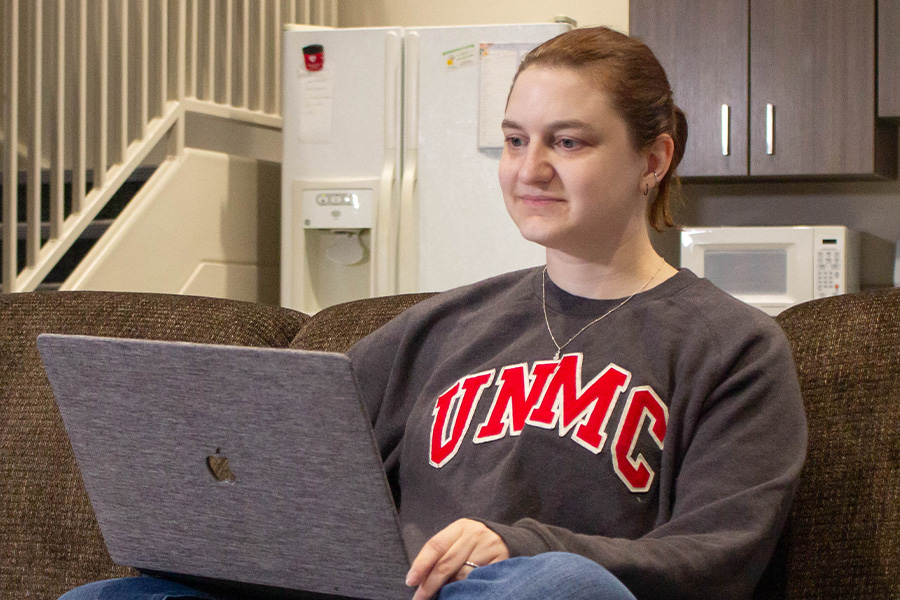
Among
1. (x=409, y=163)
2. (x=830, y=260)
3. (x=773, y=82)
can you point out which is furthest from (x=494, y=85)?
(x=830, y=260)

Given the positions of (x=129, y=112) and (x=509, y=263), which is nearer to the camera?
(x=509, y=263)

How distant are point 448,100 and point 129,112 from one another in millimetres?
1250

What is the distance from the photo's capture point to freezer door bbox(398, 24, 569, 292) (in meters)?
3.47

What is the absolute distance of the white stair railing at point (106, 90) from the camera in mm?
3322

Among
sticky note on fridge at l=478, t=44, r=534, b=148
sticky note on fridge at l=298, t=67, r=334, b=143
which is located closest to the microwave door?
sticky note on fridge at l=478, t=44, r=534, b=148

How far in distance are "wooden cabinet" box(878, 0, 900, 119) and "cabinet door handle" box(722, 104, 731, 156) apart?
0.48m

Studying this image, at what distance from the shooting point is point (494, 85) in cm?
346

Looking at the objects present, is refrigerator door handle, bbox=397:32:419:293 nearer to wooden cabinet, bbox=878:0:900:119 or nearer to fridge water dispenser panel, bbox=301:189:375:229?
fridge water dispenser panel, bbox=301:189:375:229

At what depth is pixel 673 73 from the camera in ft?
11.9

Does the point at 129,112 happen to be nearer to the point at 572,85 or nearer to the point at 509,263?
the point at 509,263

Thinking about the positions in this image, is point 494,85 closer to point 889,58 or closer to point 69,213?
point 889,58

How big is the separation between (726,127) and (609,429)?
102 inches

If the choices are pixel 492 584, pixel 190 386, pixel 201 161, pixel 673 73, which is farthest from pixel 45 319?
pixel 673 73

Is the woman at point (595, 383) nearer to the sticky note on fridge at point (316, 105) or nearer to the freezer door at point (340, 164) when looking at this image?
the freezer door at point (340, 164)
